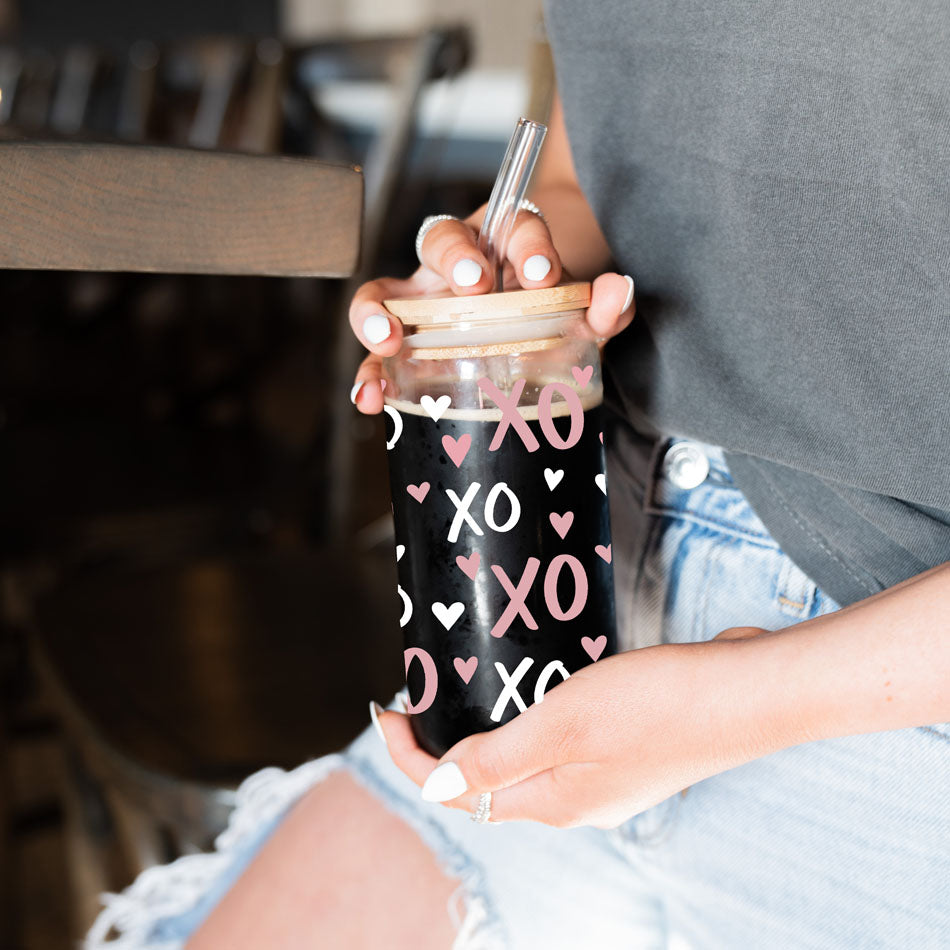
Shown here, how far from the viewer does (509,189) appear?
0.46 metres

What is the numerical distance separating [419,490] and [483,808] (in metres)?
0.15

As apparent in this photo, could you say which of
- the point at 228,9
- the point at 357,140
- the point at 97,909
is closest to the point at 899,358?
the point at 97,909

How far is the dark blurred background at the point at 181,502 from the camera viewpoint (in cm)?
80

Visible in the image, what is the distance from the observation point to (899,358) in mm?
486

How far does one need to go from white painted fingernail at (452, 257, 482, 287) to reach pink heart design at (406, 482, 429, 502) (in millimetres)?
90

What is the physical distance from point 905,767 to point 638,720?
0.44 ft

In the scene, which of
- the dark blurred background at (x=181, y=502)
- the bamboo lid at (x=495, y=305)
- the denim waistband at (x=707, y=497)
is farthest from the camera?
the dark blurred background at (x=181, y=502)

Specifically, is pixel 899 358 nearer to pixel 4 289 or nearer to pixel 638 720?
pixel 638 720

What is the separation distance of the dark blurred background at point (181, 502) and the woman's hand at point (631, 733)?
0.90ft

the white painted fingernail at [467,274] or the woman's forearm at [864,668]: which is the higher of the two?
the white painted fingernail at [467,274]

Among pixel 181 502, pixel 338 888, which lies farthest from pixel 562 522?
pixel 181 502

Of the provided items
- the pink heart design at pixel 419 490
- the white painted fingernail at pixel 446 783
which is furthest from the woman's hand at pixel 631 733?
the pink heart design at pixel 419 490

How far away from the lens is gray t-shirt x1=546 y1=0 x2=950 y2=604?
18.6 inches

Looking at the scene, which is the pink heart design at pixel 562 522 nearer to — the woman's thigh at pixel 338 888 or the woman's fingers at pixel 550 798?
the woman's fingers at pixel 550 798
